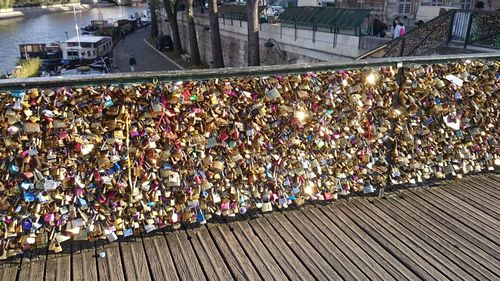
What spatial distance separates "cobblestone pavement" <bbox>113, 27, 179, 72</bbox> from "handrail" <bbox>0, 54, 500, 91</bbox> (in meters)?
32.0

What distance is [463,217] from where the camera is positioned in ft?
15.0

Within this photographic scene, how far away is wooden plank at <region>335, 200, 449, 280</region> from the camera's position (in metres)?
3.65

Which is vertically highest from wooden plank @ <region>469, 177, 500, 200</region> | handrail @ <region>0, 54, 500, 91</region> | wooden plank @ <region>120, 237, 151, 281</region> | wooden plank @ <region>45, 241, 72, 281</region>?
handrail @ <region>0, 54, 500, 91</region>

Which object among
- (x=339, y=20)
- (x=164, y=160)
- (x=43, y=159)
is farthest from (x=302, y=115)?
(x=339, y=20)

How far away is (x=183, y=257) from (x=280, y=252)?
0.85 m

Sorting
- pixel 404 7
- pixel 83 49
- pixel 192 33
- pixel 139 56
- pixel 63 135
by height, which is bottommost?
pixel 139 56

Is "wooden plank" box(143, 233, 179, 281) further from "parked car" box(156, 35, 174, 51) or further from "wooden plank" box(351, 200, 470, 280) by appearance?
"parked car" box(156, 35, 174, 51)

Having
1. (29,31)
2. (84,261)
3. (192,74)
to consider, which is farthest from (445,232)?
(29,31)

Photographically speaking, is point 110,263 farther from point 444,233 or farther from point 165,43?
point 165,43

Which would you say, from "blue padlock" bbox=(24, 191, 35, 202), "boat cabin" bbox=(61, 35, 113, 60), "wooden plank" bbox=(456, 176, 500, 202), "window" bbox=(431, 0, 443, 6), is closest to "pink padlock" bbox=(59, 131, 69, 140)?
"blue padlock" bbox=(24, 191, 35, 202)

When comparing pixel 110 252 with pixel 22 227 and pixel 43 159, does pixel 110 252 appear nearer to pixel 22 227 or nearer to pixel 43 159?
pixel 22 227

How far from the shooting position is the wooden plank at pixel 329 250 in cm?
360

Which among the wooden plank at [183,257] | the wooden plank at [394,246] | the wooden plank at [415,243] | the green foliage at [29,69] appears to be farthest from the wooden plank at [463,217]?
the green foliage at [29,69]

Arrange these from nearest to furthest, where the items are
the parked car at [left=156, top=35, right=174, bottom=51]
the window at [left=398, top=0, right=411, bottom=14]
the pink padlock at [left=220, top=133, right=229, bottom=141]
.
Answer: the pink padlock at [left=220, top=133, right=229, bottom=141], the window at [left=398, top=0, right=411, bottom=14], the parked car at [left=156, top=35, right=174, bottom=51]
